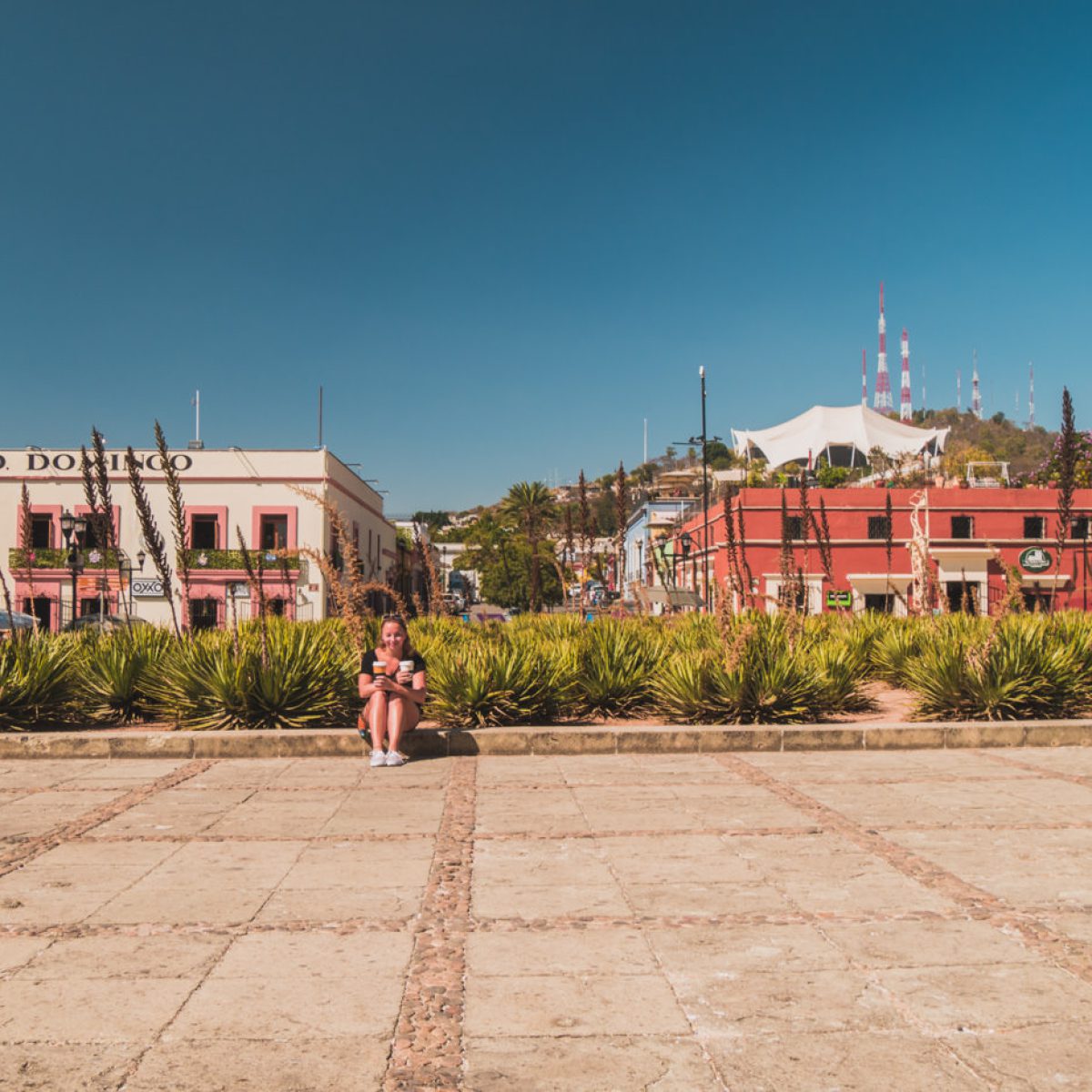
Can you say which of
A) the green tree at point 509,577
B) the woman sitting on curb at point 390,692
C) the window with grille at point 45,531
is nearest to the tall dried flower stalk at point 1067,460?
the woman sitting on curb at point 390,692

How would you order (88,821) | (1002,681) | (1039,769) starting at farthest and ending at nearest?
(1002,681) < (1039,769) < (88,821)

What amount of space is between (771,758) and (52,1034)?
6308 millimetres

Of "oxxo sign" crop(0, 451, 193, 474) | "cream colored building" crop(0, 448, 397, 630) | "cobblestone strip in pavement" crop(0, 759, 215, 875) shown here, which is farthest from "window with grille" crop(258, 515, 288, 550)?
"cobblestone strip in pavement" crop(0, 759, 215, 875)

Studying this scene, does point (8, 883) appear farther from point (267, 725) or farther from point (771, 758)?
point (771, 758)

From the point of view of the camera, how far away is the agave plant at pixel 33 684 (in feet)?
29.7

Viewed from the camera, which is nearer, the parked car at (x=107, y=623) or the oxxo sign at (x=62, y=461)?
the parked car at (x=107, y=623)

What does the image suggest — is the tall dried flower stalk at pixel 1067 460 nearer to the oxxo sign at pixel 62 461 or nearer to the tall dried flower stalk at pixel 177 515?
the tall dried flower stalk at pixel 177 515

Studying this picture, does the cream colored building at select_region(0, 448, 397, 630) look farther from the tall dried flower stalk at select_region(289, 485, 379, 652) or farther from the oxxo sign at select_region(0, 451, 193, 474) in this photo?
the tall dried flower stalk at select_region(289, 485, 379, 652)

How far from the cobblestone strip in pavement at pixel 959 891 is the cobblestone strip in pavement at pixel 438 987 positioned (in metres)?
2.02

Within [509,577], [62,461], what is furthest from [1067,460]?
[509,577]

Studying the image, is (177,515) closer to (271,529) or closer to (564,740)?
(564,740)

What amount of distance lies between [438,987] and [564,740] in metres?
5.29

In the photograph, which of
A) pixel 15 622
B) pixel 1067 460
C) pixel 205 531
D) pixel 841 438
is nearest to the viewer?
pixel 15 622

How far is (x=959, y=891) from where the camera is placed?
4.48 metres
